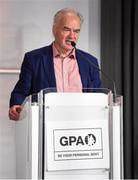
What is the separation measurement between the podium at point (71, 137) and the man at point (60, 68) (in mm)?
870

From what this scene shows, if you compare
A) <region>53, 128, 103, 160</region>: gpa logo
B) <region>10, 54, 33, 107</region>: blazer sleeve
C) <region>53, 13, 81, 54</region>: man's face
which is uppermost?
<region>53, 13, 81, 54</region>: man's face

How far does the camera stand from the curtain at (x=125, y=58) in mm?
2750

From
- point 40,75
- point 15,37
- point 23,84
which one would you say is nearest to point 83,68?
point 40,75

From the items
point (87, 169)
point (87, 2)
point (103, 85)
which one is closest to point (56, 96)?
point (87, 169)

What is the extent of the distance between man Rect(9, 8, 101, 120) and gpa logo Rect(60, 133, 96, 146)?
3.00ft

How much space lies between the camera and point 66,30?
2.29m

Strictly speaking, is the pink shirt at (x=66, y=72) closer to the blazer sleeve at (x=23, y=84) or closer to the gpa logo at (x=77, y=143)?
the blazer sleeve at (x=23, y=84)

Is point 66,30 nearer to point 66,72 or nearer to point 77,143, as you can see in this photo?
point 66,72

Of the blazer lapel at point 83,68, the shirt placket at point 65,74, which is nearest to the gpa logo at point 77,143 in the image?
the shirt placket at point 65,74

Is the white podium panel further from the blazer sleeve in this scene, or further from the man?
the blazer sleeve

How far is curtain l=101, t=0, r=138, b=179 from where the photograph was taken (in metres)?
2.75

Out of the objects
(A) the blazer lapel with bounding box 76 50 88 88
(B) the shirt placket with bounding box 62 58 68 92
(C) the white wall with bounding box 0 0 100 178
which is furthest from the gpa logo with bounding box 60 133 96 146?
(C) the white wall with bounding box 0 0 100 178

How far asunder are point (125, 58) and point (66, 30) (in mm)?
683

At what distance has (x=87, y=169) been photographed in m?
1.39
